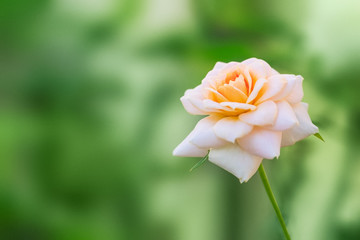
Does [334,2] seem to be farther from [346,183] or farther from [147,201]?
[147,201]

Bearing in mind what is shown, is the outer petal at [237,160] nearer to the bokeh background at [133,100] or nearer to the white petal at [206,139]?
the white petal at [206,139]

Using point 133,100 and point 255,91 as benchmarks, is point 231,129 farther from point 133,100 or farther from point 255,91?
point 133,100

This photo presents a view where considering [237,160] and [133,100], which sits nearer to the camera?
[237,160]

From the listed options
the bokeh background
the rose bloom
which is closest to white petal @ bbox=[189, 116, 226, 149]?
the rose bloom

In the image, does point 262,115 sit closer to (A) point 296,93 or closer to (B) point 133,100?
(A) point 296,93

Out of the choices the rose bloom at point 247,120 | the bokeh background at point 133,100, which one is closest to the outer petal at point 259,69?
the rose bloom at point 247,120

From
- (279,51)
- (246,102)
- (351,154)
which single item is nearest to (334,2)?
(279,51)

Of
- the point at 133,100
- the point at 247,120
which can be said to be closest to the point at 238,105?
the point at 247,120
